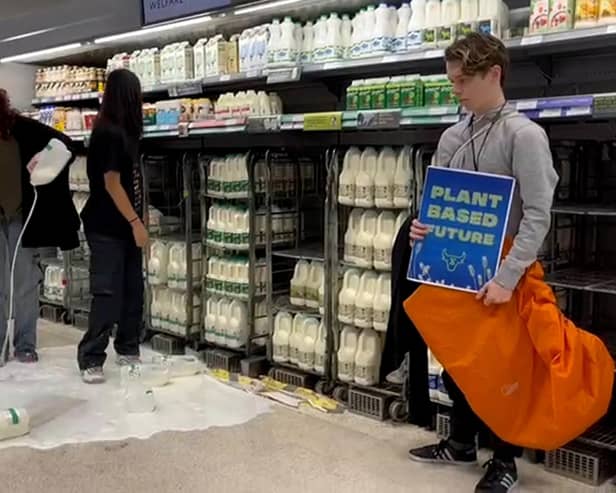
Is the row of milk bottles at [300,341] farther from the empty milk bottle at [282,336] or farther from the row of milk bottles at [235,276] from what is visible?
the row of milk bottles at [235,276]

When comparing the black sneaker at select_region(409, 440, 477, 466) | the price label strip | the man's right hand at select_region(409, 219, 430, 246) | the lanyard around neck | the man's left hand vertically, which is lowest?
the black sneaker at select_region(409, 440, 477, 466)

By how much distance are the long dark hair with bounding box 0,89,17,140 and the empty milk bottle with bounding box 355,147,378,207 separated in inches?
86.8

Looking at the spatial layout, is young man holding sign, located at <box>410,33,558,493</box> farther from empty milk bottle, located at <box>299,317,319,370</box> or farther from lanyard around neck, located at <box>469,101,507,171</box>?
empty milk bottle, located at <box>299,317,319,370</box>

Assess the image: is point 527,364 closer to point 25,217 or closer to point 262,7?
point 262,7

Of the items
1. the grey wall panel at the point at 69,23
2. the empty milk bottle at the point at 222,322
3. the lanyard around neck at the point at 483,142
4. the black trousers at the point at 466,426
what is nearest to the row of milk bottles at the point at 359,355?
the black trousers at the point at 466,426

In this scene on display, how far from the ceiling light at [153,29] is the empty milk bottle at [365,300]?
2003 millimetres

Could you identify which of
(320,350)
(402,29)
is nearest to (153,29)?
(402,29)

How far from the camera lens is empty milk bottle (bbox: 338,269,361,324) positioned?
3.91 meters

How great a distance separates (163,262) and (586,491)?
10.1 feet

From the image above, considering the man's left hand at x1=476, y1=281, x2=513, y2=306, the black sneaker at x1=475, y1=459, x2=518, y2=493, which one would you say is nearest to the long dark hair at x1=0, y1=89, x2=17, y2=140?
the man's left hand at x1=476, y1=281, x2=513, y2=306

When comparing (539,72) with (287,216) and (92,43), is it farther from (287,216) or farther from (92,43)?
(92,43)

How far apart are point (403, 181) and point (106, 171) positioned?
1644 mm

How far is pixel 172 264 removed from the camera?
5.07 m

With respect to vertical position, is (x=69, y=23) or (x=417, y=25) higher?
(x=69, y=23)
